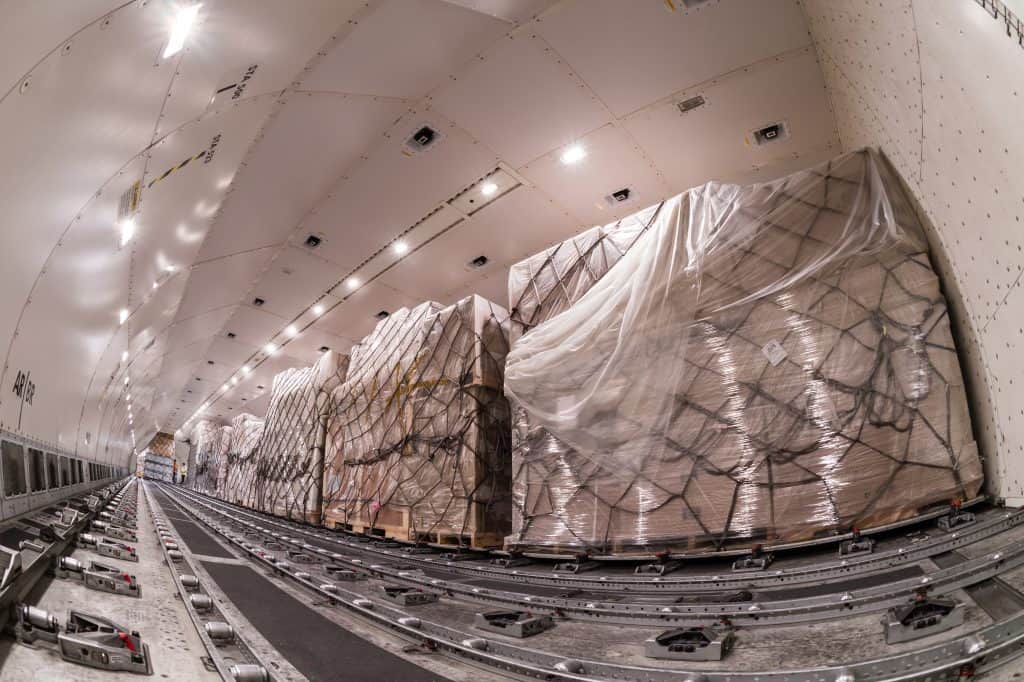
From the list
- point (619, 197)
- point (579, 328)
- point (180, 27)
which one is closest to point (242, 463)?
point (619, 197)

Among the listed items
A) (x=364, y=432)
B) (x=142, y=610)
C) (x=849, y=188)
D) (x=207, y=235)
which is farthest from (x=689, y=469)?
(x=207, y=235)

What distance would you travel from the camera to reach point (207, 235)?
20.7 feet

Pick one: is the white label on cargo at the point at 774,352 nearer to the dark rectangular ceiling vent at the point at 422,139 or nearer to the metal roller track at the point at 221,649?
the metal roller track at the point at 221,649

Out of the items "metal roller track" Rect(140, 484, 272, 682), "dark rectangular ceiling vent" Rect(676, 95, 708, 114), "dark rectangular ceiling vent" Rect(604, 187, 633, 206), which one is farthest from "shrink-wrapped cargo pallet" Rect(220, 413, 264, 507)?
"dark rectangular ceiling vent" Rect(676, 95, 708, 114)

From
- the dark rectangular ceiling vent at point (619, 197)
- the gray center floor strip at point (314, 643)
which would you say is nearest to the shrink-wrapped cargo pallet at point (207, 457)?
the gray center floor strip at point (314, 643)

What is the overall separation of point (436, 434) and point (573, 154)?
3.78 m

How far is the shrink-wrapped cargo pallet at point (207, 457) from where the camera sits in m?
19.1

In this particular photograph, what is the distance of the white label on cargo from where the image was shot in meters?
3.28

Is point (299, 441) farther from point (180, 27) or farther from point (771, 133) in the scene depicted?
point (771, 133)

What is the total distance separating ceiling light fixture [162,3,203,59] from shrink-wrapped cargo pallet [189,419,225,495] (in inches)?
727

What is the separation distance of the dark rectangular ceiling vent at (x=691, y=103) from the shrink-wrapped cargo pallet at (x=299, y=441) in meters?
7.38

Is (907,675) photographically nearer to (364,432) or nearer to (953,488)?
(953,488)

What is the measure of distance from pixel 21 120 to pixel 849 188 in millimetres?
4748

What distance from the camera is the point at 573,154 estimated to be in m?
5.66
